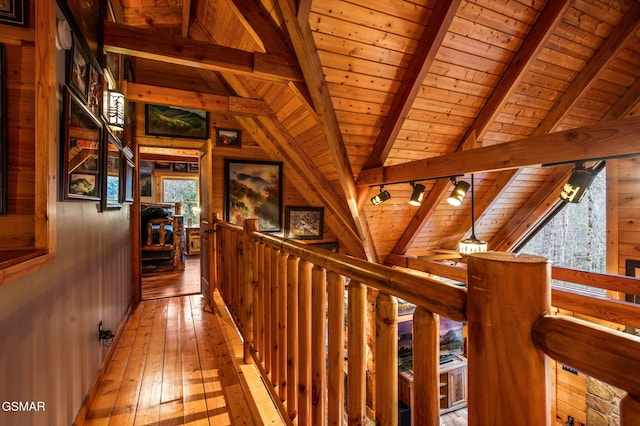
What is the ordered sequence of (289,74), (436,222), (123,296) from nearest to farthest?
(289,74) < (123,296) < (436,222)

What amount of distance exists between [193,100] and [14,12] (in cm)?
271

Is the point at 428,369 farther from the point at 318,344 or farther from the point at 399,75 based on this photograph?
the point at 399,75

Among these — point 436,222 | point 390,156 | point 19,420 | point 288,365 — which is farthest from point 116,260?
point 436,222

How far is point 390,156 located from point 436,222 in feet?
6.59

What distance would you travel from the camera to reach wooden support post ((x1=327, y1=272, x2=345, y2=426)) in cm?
98

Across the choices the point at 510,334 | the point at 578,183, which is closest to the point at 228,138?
the point at 578,183

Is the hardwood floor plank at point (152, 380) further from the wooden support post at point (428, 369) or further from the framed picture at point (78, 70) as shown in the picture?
the framed picture at point (78, 70)

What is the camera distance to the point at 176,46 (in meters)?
2.45

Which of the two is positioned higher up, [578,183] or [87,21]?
[87,21]

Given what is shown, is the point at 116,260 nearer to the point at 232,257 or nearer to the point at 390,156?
the point at 232,257

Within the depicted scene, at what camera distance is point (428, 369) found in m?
0.65

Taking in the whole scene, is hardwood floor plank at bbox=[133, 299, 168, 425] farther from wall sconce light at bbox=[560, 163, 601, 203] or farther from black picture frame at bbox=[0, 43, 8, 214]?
wall sconce light at bbox=[560, 163, 601, 203]

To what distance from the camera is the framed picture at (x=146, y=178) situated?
28.5 ft

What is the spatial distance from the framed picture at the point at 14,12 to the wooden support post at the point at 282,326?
49.6 inches
